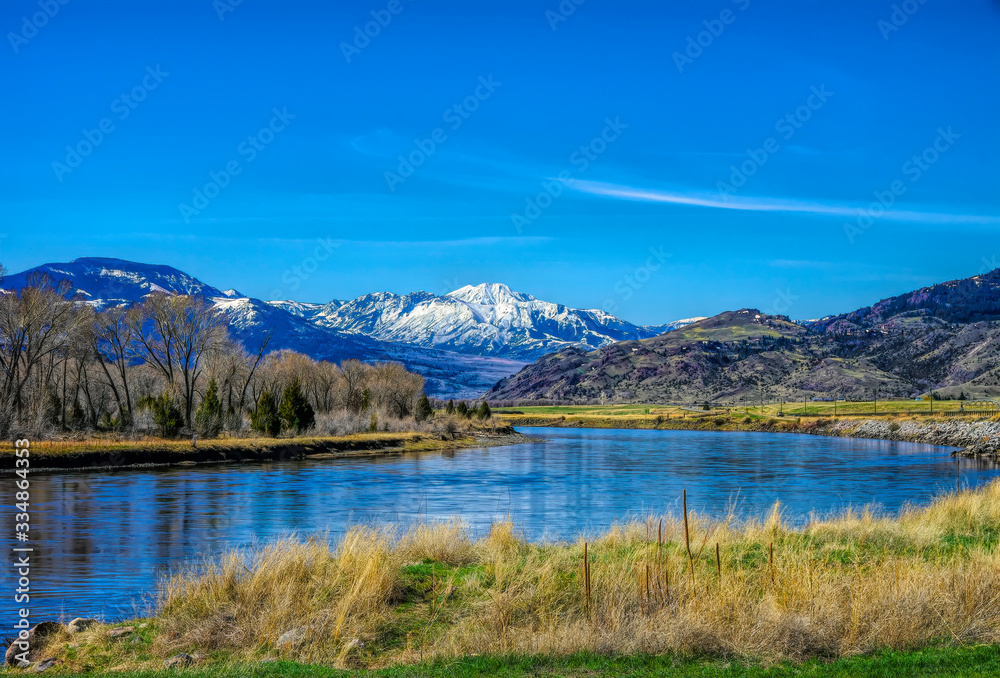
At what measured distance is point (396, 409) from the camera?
112 metres

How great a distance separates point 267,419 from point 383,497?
38.9 m

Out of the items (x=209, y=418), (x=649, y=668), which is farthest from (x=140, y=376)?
(x=649, y=668)

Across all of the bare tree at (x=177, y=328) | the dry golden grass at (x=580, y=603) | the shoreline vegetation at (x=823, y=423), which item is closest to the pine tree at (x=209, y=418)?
the bare tree at (x=177, y=328)

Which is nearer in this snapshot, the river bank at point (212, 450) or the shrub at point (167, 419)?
the river bank at point (212, 450)

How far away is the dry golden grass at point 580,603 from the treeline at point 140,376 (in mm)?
50230

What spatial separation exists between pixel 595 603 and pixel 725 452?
6782cm

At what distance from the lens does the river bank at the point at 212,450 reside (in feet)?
168

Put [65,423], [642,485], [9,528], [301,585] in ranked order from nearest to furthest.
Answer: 1. [301,585]
2. [9,528]
3. [642,485]
4. [65,423]

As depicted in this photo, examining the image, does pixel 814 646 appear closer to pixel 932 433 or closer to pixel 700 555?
pixel 700 555

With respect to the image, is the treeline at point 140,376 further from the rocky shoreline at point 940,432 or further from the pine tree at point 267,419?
the rocky shoreline at point 940,432

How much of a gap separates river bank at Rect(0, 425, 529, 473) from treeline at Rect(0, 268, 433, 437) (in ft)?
14.8

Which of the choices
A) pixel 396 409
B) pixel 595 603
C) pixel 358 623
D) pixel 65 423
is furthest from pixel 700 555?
pixel 396 409

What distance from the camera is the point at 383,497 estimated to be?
1555 inches

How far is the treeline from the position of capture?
62.5 metres
